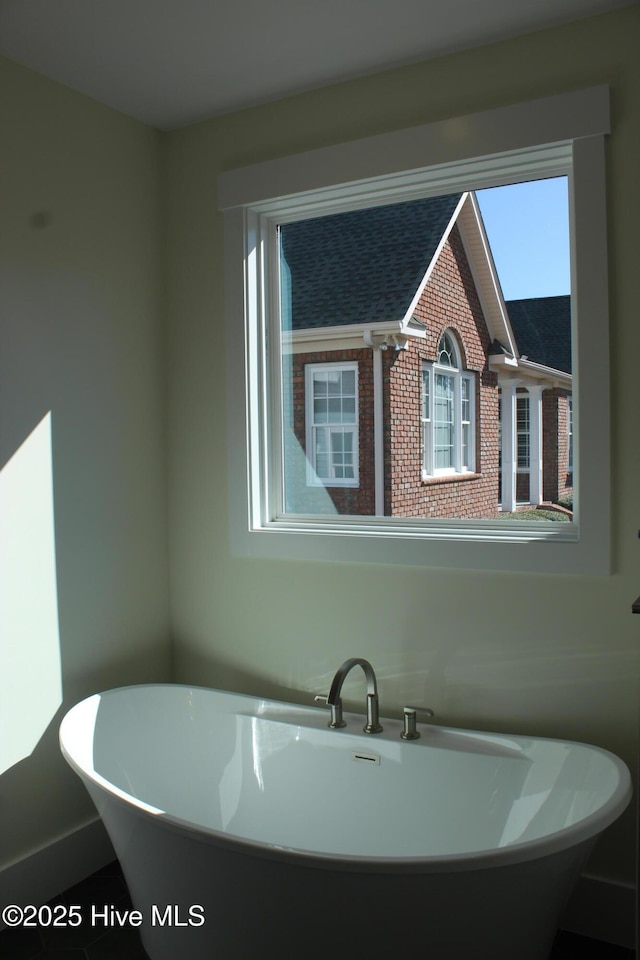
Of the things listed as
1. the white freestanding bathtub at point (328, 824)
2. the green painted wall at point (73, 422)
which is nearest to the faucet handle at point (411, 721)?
the white freestanding bathtub at point (328, 824)

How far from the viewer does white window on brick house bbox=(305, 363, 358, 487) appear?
2914 mm

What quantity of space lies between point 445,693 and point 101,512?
1412 mm

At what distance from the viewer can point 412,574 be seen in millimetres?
2678

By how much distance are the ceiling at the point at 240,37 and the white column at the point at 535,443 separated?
112 cm

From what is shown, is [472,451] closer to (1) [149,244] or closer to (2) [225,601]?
(2) [225,601]

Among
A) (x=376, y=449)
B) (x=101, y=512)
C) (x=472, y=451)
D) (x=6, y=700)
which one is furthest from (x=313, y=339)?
(x=6, y=700)

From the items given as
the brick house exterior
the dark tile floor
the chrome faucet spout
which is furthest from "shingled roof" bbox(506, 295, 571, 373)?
the dark tile floor

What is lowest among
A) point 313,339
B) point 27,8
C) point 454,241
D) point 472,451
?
point 472,451

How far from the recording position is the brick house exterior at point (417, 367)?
259cm

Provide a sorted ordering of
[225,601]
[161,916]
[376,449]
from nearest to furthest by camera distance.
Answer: [161,916]
[376,449]
[225,601]

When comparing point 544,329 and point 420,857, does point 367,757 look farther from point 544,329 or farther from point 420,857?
point 544,329

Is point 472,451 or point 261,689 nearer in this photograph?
point 472,451

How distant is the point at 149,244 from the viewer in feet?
10.3

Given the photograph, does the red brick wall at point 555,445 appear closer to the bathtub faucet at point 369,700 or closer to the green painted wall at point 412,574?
the green painted wall at point 412,574
